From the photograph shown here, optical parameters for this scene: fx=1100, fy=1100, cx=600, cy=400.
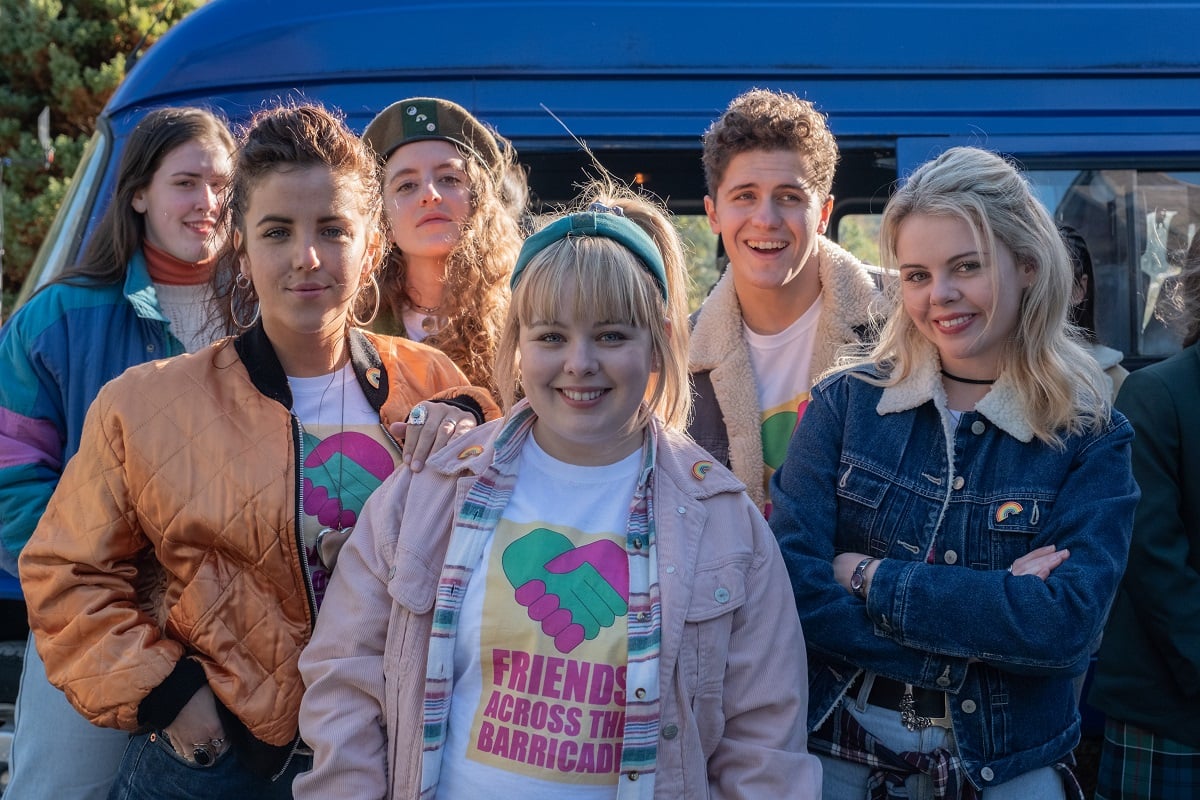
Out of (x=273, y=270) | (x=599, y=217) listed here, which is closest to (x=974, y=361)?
(x=599, y=217)

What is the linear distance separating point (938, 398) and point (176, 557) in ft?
5.07

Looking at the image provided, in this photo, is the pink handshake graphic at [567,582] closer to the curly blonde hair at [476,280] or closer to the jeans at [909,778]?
the jeans at [909,778]

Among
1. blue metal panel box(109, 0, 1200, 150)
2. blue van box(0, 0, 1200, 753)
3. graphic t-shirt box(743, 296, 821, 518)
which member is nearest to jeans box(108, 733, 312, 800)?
graphic t-shirt box(743, 296, 821, 518)

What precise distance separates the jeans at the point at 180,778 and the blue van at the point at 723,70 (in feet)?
6.14

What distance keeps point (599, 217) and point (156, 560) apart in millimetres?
1145

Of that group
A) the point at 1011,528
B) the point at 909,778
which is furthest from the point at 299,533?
the point at 1011,528

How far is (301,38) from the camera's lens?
135 inches

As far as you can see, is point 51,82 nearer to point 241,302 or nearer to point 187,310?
point 187,310

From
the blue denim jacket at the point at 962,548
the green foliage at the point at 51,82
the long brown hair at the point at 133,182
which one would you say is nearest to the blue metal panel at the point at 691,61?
the long brown hair at the point at 133,182

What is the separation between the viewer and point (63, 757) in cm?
237

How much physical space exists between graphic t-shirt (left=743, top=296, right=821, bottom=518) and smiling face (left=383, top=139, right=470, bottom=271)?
0.86 metres

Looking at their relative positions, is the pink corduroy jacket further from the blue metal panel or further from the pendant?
the blue metal panel

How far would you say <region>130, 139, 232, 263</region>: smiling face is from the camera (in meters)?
2.80

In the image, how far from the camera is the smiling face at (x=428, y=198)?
2994 millimetres
